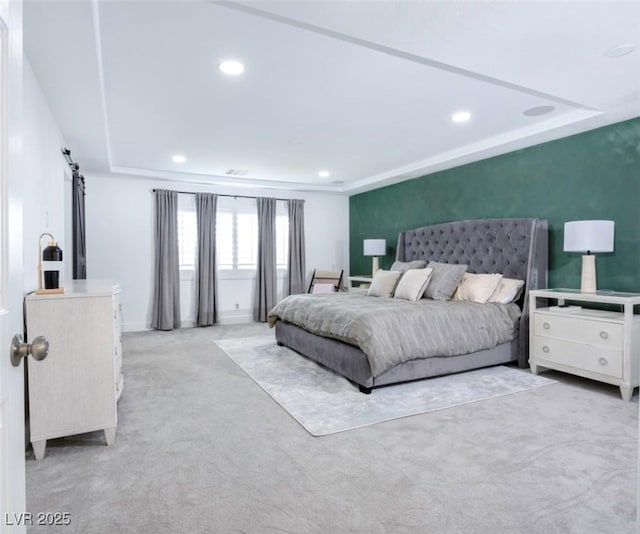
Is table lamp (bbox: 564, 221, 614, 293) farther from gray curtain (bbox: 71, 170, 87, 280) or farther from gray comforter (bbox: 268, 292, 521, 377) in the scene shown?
gray curtain (bbox: 71, 170, 87, 280)

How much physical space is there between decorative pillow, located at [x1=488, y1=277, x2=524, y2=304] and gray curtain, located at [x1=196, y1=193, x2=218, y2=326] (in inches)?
165

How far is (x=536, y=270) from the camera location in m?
4.11

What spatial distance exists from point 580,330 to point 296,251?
468 cm

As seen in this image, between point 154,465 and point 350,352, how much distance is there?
5.64 feet

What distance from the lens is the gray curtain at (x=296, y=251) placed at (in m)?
7.17

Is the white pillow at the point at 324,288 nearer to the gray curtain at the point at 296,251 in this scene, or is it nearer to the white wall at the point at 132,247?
the gray curtain at the point at 296,251

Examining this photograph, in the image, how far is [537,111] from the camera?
11.7ft

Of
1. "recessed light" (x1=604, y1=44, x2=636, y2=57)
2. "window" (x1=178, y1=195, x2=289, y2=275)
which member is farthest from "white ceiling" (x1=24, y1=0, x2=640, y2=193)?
"window" (x1=178, y1=195, x2=289, y2=275)

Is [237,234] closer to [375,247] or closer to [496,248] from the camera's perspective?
[375,247]

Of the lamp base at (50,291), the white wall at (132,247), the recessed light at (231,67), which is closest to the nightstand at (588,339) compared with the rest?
the recessed light at (231,67)

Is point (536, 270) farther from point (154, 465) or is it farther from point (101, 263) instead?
point (101, 263)

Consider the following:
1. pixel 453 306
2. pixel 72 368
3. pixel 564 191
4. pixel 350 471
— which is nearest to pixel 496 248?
pixel 564 191

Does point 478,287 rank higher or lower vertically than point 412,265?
lower

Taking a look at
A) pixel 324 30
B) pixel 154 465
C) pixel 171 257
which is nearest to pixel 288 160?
pixel 171 257
